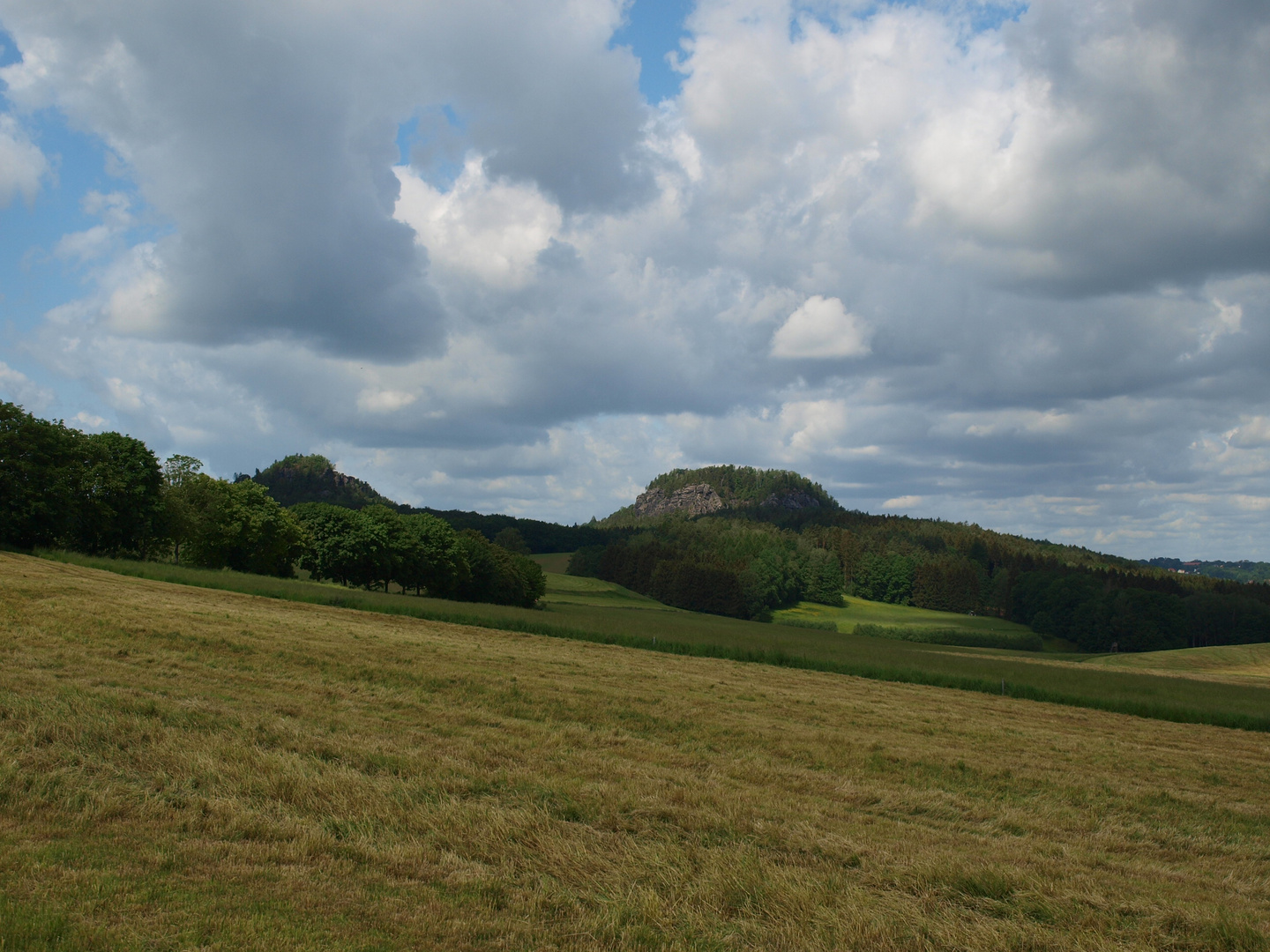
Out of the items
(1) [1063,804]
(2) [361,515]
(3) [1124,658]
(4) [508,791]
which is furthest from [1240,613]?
(4) [508,791]

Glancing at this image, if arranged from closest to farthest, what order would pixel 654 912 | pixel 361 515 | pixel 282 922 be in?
pixel 282 922 → pixel 654 912 → pixel 361 515

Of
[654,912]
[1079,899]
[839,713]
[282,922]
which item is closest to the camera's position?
[282,922]

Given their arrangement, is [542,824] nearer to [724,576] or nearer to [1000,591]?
[724,576]

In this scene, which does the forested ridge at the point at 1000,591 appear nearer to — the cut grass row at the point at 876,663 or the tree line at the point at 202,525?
the tree line at the point at 202,525

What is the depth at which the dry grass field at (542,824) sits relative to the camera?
6875 millimetres

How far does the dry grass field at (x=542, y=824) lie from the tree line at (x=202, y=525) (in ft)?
165

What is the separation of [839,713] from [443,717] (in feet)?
43.1

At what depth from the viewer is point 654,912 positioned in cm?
720

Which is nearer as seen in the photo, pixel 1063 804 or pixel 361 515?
pixel 1063 804

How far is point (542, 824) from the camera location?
9.17 m

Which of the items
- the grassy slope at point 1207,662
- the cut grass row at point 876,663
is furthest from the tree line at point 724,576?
the cut grass row at point 876,663

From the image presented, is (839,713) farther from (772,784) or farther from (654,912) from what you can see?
(654,912)

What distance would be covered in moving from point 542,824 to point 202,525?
82.4 meters

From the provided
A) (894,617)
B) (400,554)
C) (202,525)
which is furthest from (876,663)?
(894,617)
